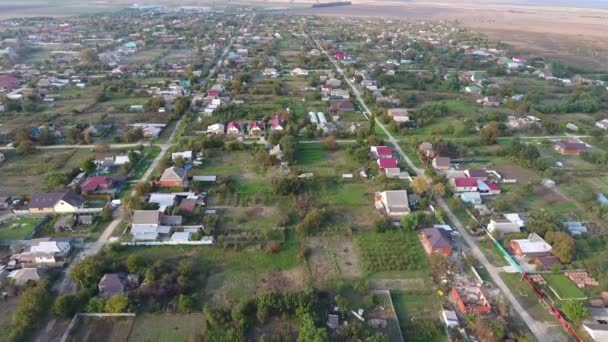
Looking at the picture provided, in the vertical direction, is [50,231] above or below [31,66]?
below

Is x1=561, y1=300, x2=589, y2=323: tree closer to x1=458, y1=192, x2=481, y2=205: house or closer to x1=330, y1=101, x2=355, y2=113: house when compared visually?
x1=458, y1=192, x2=481, y2=205: house

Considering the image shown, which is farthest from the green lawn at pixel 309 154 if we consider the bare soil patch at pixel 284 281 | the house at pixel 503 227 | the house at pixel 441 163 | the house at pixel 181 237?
the house at pixel 503 227

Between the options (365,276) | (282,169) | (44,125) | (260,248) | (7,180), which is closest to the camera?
(365,276)

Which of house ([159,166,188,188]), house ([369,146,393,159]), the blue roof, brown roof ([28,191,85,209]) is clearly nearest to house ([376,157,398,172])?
house ([369,146,393,159])

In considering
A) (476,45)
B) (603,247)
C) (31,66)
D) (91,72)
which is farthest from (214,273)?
(476,45)

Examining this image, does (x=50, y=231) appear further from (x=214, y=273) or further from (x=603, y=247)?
(x=603, y=247)

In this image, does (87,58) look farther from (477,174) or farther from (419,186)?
(477,174)

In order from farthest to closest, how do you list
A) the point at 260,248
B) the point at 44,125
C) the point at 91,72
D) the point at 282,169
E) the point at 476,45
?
the point at 476,45 → the point at 91,72 → the point at 44,125 → the point at 282,169 → the point at 260,248
